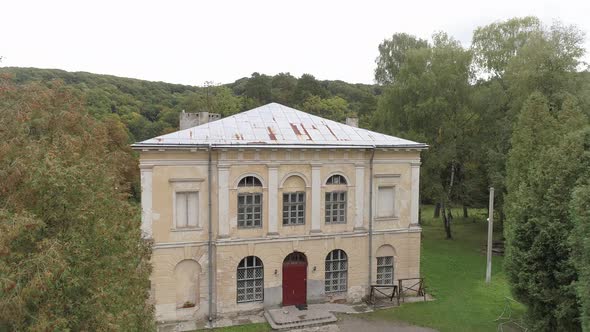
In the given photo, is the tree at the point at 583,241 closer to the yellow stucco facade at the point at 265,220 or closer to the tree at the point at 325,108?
the yellow stucco facade at the point at 265,220

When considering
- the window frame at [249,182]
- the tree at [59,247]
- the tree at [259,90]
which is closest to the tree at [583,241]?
the tree at [59,247]

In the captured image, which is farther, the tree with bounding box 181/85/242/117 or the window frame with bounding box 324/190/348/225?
the tree with bounding box 181/85/242/117

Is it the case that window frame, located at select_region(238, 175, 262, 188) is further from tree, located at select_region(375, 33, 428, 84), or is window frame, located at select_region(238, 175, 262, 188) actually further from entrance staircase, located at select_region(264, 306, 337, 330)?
tree, located at select_region(375, 33, 428, 84)

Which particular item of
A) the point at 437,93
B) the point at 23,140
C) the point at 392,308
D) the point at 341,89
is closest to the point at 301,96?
the point at 341,89

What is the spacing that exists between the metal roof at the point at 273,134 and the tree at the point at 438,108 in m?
10.4

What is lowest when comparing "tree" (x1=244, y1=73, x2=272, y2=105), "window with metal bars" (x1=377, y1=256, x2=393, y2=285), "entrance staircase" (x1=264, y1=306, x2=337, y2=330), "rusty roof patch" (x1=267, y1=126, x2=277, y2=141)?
"entrance staircase" (x1=264, y1=306, x2=337, y2=330)

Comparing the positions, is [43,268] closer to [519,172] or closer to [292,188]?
[292,188]

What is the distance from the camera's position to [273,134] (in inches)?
757

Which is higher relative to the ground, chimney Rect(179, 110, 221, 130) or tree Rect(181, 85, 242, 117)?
tree Rect(181, 85, 242, 117)

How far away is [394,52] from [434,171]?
15.6 meters

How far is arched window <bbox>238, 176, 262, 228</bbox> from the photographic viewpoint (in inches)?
727

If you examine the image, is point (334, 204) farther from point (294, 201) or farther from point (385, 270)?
point (385, 270)

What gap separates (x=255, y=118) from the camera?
20359mm

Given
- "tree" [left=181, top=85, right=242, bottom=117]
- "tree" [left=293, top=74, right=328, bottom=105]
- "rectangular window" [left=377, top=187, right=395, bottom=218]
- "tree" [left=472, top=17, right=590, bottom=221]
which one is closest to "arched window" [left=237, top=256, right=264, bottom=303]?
"rectangular window" [left=377, top=187, right=395, bottom=218]
